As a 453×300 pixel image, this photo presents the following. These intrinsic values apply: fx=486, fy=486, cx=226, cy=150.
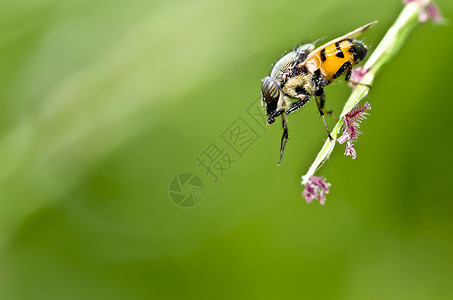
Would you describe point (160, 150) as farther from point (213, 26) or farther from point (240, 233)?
point (213, 26)

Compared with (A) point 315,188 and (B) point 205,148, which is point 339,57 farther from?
(B) point 205,148

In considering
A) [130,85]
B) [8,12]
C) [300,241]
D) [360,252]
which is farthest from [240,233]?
[8,12]

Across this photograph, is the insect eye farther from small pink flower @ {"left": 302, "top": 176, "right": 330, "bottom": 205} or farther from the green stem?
the green stem

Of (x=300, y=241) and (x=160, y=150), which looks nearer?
(x=300, y=241)

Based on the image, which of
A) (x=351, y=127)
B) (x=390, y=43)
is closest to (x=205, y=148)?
(x=351, y=127)

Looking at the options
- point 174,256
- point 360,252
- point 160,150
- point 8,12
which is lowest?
point 360,252

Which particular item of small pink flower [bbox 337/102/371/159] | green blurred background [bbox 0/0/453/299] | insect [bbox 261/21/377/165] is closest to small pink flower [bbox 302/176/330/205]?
small pink flower [bbox 337/102/371/159]
